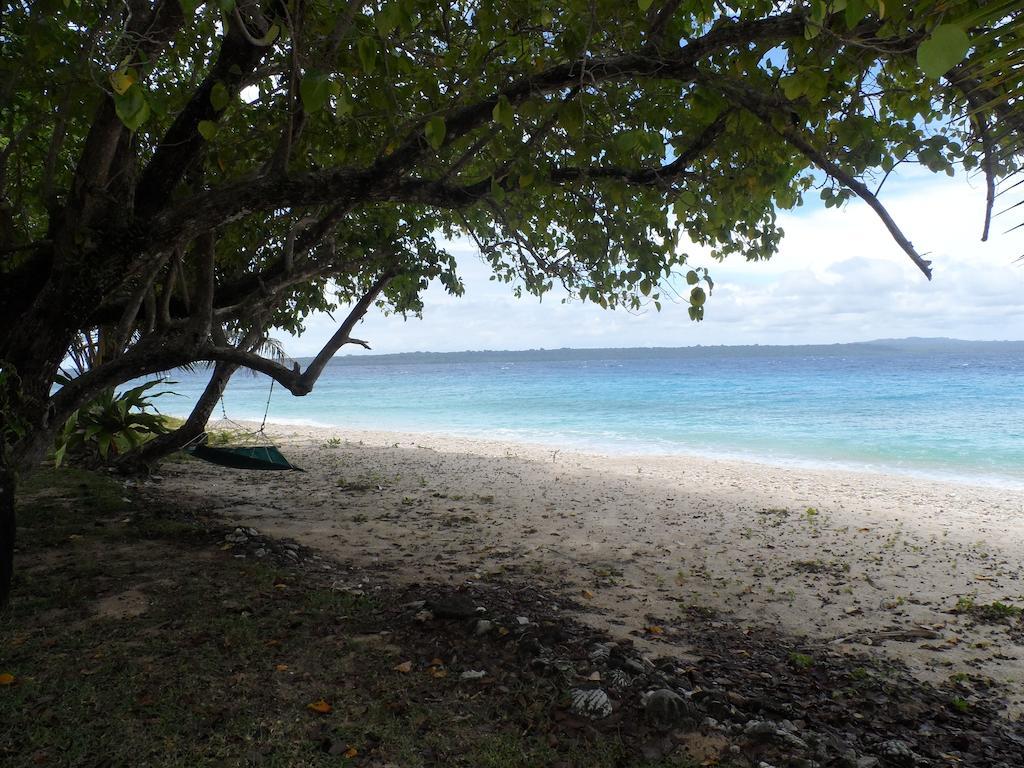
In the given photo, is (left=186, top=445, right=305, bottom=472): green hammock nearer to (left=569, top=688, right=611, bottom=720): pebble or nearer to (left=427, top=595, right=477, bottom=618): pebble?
(left=427, top=595, right=477, bottom=618): pebble

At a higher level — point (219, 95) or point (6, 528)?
point (219, 95)

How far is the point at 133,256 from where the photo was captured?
11.6 feet

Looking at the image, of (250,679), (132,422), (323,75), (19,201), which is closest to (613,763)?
(250,679)

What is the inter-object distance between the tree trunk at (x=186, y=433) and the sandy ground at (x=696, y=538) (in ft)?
1.67

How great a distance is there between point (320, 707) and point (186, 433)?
18.9 ft

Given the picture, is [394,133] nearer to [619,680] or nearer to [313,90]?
[313,90]

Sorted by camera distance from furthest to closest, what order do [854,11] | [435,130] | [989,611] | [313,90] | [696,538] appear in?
[696,538] < [989,611] < [435,130] < [313,90] < [854,11]

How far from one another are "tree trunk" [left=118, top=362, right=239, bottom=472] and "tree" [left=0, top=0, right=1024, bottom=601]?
1834 millimetres

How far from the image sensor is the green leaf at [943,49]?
3.83 ft

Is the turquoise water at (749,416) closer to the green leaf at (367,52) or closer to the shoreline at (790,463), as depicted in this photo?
the shoreline at (790,463)

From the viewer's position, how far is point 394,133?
3.48m

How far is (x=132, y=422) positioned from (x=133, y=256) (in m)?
3.96

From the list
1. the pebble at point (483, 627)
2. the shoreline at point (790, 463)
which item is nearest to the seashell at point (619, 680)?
the pebble at point (483, 627)

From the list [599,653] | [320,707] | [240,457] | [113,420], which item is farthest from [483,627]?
[113,420]
